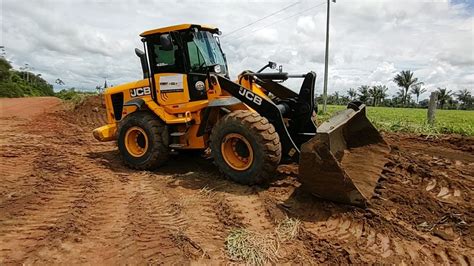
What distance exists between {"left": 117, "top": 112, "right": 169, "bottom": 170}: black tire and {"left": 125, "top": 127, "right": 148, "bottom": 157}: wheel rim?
0.13ft

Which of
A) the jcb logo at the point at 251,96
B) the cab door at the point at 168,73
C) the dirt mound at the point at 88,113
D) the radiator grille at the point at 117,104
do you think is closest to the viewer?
the jcb logo at the point at 251,96

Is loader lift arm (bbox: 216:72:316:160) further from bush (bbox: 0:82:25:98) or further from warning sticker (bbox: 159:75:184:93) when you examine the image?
bush (bbox: 0:82:25:98)

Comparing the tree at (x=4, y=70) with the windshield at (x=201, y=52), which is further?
the tree at (x=4, y=70)

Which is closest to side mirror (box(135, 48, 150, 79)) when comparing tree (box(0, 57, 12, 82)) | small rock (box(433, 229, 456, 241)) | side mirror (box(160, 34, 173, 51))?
side mirror (box(160, 34, 173, 51))

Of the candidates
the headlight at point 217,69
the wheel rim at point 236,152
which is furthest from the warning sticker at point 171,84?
the wheel rim at point 236,152

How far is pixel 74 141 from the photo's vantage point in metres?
9.91

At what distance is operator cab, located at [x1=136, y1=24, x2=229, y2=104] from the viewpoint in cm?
667

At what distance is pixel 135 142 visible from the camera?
734 cm

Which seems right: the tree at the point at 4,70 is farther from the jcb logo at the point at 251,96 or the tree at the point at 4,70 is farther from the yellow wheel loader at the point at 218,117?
the jcb logo at the point at 251,96

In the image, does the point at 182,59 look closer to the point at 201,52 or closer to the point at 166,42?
the point at 201,52

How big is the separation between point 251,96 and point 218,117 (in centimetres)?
78

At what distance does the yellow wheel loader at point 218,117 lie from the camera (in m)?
5.73

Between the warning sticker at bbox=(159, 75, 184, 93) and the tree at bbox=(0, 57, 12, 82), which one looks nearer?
the warning sticker at bbox=(159, 75, 184, 93)

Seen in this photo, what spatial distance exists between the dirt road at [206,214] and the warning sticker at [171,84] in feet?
4.72
